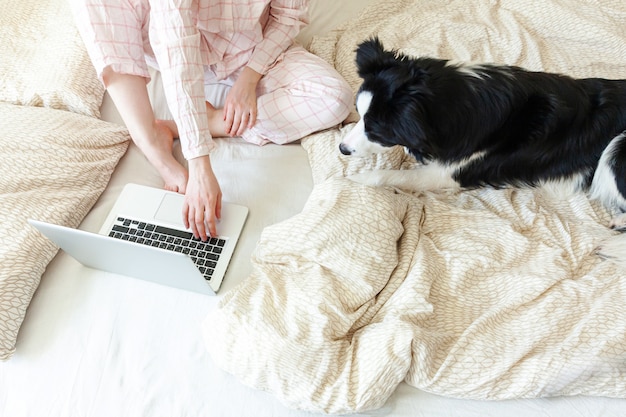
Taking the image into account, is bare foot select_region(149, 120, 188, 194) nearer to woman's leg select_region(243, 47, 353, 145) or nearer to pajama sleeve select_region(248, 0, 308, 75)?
woman's leg select_region(243, 47, 353, 145)

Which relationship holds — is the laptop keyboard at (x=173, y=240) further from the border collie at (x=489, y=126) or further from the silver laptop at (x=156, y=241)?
the border collie at (x=489, y=126)

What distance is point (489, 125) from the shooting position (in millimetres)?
1150

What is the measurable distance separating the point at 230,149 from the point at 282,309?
668 millimetres

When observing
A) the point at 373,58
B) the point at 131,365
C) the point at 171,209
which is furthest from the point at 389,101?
the point at 131,365

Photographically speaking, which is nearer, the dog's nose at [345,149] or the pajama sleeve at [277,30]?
the dog's nose at [345,149]

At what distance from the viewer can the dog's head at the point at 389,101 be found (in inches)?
40.8

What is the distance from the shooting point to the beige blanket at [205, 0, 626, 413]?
101cm

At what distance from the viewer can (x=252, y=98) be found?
57.6 inches

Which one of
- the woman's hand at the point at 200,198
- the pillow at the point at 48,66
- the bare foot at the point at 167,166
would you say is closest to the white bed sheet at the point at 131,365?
the woman's hand at the point at 200,198

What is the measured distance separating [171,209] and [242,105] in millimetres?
415

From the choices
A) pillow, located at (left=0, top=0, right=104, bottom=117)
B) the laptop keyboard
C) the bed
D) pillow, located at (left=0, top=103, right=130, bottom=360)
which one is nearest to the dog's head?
the bed

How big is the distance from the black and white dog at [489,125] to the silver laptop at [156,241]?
475mm

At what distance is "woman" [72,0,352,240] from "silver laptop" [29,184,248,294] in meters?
0.07

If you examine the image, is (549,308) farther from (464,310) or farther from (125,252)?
(125,252)
